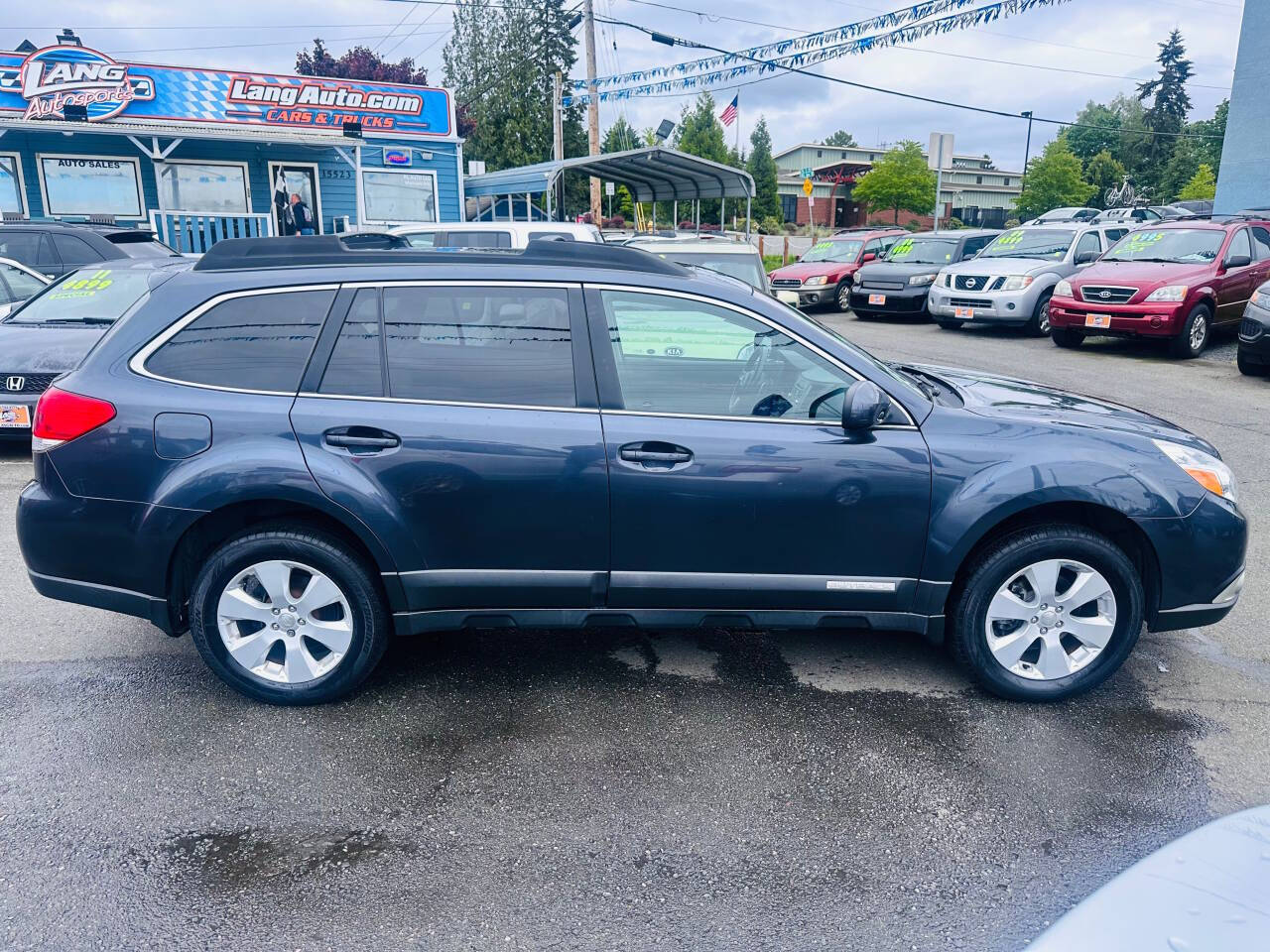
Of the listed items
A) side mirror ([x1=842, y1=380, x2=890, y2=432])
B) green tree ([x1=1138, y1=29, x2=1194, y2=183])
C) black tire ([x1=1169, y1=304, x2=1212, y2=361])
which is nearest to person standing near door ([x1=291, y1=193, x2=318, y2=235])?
black tire ([x1=1169, y1=304, x2=1212, y2=361])

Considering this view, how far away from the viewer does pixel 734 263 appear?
977 centimetres

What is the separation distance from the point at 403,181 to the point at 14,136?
24.0 ft

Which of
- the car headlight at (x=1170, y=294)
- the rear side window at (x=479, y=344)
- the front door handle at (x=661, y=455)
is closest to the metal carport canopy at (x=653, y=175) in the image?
the car headlight at (x=1170, y=294)

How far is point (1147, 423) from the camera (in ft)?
13.8

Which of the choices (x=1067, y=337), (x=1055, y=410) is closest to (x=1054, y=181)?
(x=1067, y=337)

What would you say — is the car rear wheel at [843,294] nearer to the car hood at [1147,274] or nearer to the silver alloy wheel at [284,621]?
the car hood at [1147,274]

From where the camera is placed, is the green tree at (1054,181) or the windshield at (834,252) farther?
the green tree at (1054,181)

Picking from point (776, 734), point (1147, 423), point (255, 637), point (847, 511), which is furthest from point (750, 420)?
point (255, 637)

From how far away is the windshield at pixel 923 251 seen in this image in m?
18.1

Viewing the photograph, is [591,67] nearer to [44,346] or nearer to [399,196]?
[399,196]

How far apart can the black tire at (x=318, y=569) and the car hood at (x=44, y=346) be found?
4.48 metres

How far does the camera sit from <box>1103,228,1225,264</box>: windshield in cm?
1305

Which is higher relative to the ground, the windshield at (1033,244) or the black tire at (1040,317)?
the windshield at (1033,244)

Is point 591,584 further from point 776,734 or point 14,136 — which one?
point 14,136
